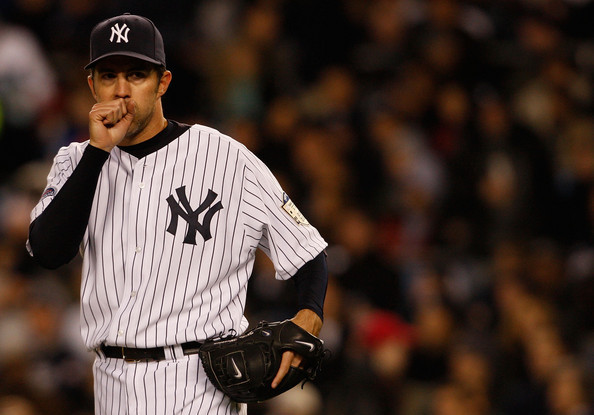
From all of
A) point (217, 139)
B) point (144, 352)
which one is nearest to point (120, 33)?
point (217, 139)

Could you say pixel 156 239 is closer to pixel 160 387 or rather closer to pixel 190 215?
pixel 190 215

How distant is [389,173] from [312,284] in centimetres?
457

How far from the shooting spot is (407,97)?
8.26 meters

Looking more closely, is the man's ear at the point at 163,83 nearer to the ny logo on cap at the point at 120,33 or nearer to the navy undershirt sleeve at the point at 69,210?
the ny logo on cap at the point at 120,33

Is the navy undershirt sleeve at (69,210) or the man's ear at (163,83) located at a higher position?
the man's ear at (163,83)

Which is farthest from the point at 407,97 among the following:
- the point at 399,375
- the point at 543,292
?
the point at 399,375

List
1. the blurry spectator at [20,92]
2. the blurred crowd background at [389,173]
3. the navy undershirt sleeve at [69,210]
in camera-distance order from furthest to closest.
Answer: the blurry spectator at [20,92], the blurred crowd background at [389,173], the navy undershirt sleeve at [69,210]

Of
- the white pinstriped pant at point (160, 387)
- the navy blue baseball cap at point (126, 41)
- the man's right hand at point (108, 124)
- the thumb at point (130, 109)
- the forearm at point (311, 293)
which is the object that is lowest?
the white pinstriped pant at point (160, 387)

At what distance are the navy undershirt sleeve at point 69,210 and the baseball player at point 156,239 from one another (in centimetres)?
2

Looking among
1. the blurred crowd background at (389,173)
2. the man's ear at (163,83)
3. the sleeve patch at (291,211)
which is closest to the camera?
the man's ear at (163,83)

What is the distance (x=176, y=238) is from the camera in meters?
3.12

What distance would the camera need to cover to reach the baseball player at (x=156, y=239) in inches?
121

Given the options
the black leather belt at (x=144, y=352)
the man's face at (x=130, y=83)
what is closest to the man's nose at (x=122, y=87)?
the man's face at (x=130, y=83)

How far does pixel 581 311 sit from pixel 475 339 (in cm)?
72
